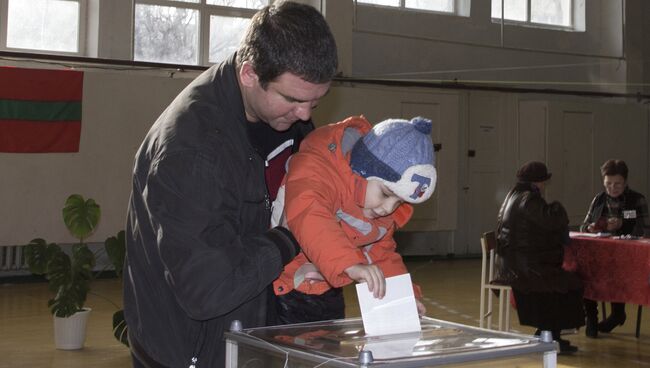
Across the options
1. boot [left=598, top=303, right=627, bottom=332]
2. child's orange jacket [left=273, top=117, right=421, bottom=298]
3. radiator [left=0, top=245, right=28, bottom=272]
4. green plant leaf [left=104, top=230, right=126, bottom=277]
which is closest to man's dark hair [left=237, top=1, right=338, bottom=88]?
child's orange jacket [left=273, top=117, right=421, bottom=298]

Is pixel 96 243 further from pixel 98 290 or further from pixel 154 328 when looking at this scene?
pixel 154 328

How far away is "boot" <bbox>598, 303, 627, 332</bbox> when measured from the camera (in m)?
7.69

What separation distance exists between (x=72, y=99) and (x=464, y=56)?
5.77m

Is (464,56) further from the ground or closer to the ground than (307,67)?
further from the ground

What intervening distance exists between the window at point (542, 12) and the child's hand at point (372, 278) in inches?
483

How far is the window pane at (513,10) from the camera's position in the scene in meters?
13.7

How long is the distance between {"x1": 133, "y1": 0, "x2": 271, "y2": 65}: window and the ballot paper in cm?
932

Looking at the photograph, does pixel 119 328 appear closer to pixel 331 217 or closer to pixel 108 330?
pixel 108 330

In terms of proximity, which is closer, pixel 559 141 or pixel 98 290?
pixel 98 290

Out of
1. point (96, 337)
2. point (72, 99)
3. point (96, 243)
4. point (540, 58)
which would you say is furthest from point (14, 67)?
point (540, 58)

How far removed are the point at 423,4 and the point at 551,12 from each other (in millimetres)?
2435

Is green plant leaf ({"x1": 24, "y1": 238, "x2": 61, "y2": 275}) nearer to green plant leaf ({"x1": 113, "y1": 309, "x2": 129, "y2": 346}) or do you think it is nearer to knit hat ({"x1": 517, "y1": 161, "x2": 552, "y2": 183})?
green plant leaf ({"x1": 113, "y1": 309, "x2": 129, "y2": 346})

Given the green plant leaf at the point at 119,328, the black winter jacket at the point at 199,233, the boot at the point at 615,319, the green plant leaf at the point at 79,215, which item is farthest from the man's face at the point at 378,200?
the boot at the point at 615,319

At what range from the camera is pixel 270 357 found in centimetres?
184
